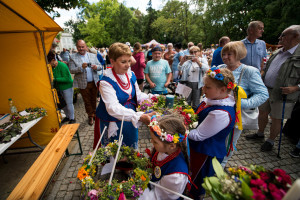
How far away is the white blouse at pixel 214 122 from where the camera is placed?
186 cm

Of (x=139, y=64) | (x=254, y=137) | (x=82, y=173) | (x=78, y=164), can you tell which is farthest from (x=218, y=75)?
(x=139, y=64)

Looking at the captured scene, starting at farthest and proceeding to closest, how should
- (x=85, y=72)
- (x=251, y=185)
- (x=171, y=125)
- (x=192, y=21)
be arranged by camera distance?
(x=192, y=21) → (x=85, y=72) → (x=171, y=125) → (x=251, y=185)

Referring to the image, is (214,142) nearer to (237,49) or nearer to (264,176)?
(264,176)

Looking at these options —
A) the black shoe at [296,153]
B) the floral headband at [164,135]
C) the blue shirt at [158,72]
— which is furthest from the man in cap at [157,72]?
the black shoe at [296,153]

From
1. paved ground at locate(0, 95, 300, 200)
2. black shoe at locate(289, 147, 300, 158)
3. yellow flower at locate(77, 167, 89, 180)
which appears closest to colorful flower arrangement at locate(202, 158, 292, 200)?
yellow flower at locate(77, 167, 89, 180)

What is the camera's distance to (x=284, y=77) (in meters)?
3.30

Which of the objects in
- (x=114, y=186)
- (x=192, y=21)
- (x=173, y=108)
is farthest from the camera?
(x=192, y=21)

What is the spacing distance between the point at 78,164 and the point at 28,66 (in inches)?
105

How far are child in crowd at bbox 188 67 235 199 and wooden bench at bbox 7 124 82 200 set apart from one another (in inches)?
93.2

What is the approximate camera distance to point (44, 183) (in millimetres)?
2295

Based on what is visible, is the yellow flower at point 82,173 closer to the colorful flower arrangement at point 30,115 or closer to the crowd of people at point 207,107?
the crowd of people at point 207,107

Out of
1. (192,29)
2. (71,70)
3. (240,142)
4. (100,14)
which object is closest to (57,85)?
(71,70)

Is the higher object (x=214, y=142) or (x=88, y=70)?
(x=88, y=70)

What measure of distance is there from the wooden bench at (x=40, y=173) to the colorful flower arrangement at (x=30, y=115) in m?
0.74
